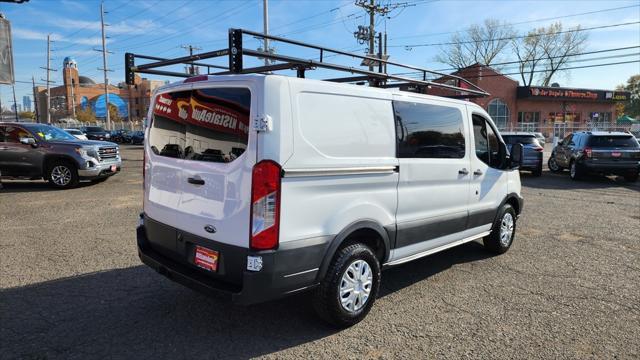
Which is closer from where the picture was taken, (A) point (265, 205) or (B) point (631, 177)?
(A) point (265, 205)

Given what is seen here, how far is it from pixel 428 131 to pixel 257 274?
7.58ft

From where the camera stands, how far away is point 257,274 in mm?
3061

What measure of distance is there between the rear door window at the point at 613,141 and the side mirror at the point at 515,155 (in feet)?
33.2

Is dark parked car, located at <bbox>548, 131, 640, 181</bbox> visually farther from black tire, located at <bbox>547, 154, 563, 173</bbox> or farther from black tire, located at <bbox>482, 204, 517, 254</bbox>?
black tire, located at <bbox>482, 204, 517, 254</bbox>

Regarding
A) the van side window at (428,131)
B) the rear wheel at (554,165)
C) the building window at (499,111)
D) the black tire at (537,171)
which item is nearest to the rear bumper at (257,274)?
the van side window at (428,131)

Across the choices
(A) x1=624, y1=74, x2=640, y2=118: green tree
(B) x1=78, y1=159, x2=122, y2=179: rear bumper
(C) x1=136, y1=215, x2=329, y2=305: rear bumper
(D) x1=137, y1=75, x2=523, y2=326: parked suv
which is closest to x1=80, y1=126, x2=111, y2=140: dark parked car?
(B) x1=78, y1=159, x2=122, y2=179: rear bumper

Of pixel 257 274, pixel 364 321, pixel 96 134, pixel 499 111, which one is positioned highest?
pixel 499 111

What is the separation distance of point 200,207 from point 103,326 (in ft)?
4.41

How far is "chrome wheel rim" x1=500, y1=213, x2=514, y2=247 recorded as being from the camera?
5.79 meters

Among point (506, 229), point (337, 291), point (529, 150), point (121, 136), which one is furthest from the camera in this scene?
point (121, 136)

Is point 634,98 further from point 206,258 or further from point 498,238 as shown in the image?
point 206,258

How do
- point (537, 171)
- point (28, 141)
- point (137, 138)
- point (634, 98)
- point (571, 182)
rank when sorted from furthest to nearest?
point (634, 98)
point (137, 138)
point (537, 171)
point (571, 182)
point (28, 141)

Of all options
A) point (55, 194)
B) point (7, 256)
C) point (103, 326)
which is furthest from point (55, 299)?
point (55, 194)

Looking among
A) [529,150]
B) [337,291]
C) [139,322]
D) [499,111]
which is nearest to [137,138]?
[529,150]
